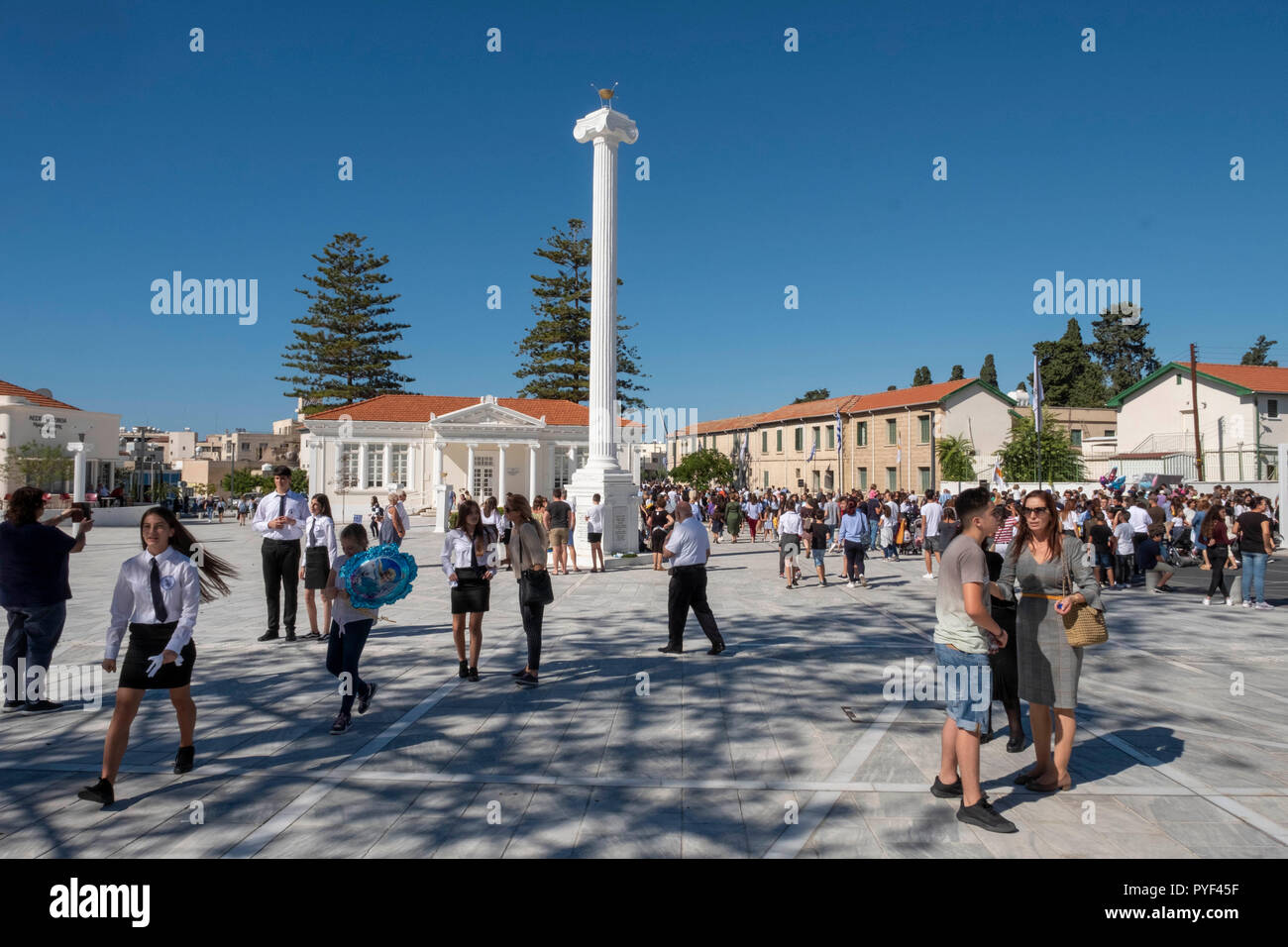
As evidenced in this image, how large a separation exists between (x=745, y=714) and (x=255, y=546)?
20315 mm

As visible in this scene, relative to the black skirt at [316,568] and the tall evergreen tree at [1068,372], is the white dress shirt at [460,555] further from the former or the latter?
the tall evergreen tree at [1068,372]

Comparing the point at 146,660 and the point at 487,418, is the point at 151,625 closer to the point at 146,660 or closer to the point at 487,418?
the point at 146,660

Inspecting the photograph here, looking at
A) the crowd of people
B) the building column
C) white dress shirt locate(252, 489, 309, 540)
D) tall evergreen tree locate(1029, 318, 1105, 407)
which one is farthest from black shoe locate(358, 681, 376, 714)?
tall evergreen tree locate(1029, 318, 1105, 407)

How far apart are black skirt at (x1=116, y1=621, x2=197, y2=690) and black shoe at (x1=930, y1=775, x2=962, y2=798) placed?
421 cm

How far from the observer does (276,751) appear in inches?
193

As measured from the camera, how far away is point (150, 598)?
13.8 feet

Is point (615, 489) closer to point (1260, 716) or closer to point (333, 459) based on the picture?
point (1260, 716)

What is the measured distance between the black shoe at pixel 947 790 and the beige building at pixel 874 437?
36.2m

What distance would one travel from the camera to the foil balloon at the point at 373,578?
5.37m

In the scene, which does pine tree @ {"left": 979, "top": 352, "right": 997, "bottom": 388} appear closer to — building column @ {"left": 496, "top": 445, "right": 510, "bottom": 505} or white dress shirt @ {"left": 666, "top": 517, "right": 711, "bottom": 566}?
building column @ {"left": 496, "top": 445, "right": 510, "bottom": 505}

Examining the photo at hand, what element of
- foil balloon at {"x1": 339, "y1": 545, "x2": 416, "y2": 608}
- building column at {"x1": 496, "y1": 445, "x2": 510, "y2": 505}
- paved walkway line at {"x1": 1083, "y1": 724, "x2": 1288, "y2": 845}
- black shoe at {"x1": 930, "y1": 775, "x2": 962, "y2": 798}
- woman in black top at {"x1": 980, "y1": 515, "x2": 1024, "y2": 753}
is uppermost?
building column at {"x1": 496, "y1": 445, "x2": 510, "y2": 505}

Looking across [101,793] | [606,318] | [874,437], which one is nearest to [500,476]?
[874,437]

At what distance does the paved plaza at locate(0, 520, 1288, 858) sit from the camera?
3701 mm

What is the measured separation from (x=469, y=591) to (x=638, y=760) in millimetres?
2360
